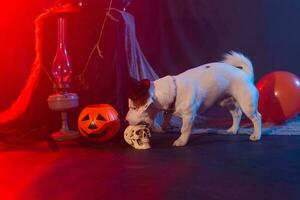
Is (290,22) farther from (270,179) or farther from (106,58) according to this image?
(270,179)

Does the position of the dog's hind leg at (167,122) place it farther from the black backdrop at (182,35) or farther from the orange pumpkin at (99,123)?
the black backdrop at (182,35)

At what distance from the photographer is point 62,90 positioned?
7.59ft

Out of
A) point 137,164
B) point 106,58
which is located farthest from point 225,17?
point 137,164

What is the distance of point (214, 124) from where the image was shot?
8.87 ft

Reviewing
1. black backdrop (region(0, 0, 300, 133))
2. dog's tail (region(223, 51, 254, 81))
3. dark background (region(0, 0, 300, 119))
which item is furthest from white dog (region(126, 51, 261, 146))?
dark background (region(0, 0, 300, 119))

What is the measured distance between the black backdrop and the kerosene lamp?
0.79 feet

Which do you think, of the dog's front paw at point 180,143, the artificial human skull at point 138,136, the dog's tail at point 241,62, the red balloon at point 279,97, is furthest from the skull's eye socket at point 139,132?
the red balloon at point 279,97

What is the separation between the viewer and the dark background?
2.72 m

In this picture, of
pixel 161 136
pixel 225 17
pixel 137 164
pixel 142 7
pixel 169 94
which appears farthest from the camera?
pixel 225 17

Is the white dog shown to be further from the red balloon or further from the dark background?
the dark background

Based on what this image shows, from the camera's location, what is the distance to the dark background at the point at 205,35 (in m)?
2.72

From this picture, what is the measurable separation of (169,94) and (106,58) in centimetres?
62

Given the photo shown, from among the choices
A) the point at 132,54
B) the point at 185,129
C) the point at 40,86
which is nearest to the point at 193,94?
the point at 185,129

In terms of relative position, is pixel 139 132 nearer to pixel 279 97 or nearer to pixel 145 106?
pixel 145 106
